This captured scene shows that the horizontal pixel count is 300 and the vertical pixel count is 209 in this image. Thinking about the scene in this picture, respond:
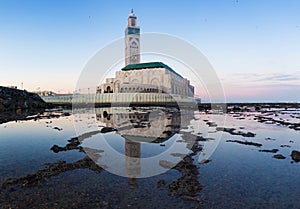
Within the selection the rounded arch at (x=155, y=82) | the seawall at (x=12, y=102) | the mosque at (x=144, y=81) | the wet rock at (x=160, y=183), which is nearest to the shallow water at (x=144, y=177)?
the wet rock at (x=160, y=183)

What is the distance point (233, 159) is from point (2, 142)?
70.0ft

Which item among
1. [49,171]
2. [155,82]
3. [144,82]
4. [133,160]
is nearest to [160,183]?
[133,160]

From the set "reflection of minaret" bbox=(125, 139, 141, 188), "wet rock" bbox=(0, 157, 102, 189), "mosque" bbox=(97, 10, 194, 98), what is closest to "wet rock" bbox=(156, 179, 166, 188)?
"reflection of minaret" bbox=(125, 139, 141, 188)

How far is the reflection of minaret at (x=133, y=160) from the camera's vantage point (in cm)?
1102

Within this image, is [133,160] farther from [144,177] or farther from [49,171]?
[49,171]

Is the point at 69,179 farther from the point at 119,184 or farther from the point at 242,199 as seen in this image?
the point at 242,199

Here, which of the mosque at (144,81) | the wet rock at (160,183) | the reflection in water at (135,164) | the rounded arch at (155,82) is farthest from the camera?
the rounded arch at (155,82)

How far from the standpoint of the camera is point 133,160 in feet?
46.2

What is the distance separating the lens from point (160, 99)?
125000mm

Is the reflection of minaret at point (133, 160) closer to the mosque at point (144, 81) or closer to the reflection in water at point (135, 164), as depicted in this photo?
the reflection in water at point (135, 164)

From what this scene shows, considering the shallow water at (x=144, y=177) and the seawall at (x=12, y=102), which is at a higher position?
the seawall at (x=12, y=102)

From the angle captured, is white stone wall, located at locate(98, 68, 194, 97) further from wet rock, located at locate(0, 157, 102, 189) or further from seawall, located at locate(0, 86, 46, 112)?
wet rock, located at locate(0, 157, 102, 189)

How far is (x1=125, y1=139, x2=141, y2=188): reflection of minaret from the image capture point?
36.1 ft

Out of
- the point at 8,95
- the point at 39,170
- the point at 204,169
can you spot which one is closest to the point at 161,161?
the point at 204,169
